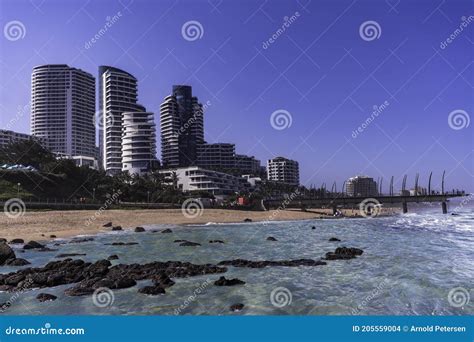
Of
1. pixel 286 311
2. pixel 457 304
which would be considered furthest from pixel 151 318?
pixel 457 304

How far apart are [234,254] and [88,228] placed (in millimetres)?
29083

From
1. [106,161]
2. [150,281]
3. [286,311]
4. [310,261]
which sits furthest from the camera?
[106,161]

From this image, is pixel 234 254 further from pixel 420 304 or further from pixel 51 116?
pixel 51 116

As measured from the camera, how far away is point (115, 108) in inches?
6919

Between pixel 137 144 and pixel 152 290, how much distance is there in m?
143

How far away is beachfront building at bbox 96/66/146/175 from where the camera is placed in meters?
163

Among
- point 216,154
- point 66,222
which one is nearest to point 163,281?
point 66,222

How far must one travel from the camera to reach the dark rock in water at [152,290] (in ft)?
50.3

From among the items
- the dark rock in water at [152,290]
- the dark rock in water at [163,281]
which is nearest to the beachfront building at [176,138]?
the dark rock in water at [163,281]

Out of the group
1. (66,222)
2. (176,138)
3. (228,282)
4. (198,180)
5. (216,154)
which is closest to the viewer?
(228,282)

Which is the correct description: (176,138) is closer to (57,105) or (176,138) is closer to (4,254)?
(57,105)

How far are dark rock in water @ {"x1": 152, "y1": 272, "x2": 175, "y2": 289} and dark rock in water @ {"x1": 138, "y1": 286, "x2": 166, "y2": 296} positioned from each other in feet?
2.00

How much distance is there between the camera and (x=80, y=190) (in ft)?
318

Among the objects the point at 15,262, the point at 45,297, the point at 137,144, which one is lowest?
the point at 15,262
